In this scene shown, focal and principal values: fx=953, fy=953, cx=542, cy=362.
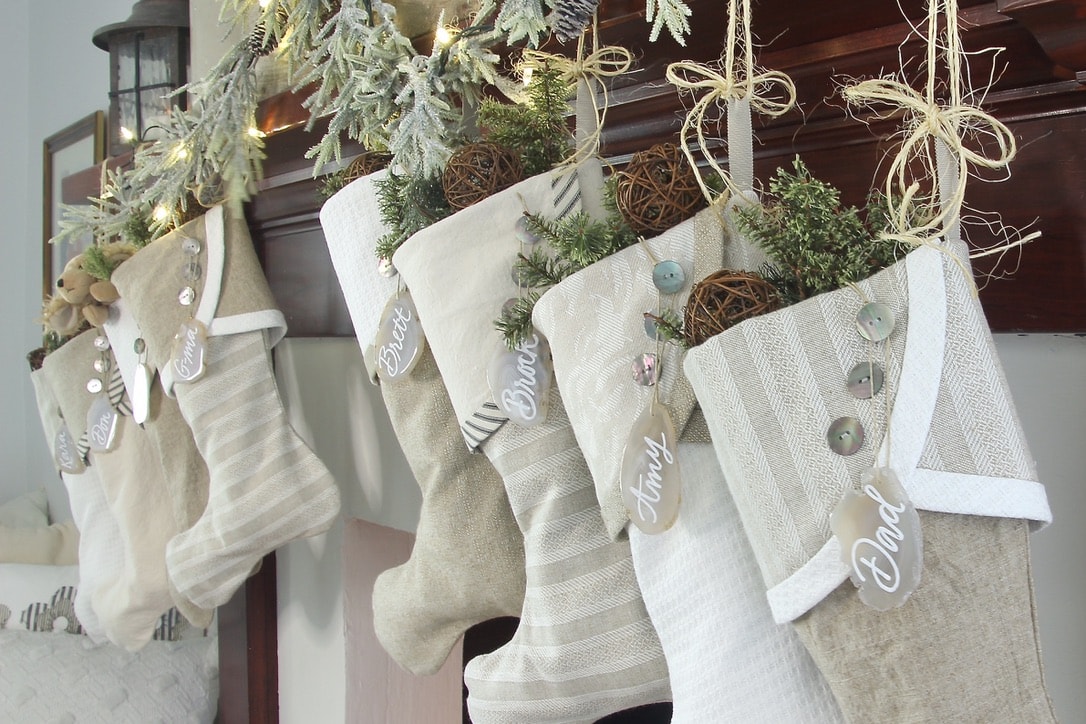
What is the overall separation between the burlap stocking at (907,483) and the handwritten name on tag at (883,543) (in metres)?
0.01

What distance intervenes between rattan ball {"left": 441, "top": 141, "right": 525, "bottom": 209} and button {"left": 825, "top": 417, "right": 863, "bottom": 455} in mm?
309

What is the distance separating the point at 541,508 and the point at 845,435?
0.25m

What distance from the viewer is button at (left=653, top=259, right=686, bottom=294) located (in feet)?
1.87

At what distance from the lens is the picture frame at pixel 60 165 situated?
6.39 feet

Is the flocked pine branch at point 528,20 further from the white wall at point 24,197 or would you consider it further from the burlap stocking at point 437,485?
the white wall at point 24,197

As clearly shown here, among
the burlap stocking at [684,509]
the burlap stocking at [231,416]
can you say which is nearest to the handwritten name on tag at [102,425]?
the burlap stocking at [231,416]

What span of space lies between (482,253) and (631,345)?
5.9 inches

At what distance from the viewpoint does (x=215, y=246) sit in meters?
1.05

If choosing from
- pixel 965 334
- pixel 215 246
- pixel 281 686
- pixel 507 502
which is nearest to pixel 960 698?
pixel 965 334

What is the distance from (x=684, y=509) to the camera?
22.0 inches

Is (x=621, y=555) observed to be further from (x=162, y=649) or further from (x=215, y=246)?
(x=162, y=649)

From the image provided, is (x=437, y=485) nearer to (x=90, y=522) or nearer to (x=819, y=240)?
(x=819, y=240)

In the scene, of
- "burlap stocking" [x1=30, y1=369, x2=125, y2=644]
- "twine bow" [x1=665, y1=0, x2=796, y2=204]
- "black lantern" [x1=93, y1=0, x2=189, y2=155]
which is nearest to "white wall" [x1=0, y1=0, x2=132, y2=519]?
"black lantern" [x1=93, y1=0, x2=189, y2=155]

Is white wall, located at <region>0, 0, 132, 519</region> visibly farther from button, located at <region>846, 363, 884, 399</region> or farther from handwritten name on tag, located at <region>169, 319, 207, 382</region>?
button, located at <region>846, 363, 884, 399</region>
